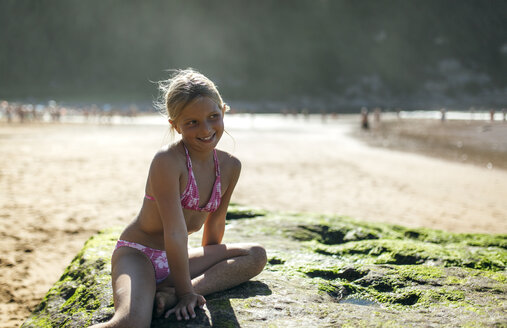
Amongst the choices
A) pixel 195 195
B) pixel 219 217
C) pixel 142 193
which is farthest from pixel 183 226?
pixel 142 193

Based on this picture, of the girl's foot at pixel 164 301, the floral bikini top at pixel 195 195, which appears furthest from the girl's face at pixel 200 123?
the girl's foot at pixel 164 301

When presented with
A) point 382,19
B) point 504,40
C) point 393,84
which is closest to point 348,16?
point 382,19

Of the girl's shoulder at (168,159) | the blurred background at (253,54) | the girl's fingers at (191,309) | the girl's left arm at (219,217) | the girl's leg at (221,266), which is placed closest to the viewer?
the girl's fingers at (191,309)

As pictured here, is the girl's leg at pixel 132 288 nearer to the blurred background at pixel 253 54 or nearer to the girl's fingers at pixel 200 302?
the girl's fingers at pixel 200 302

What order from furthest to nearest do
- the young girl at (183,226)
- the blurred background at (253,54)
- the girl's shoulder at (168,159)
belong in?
the blurred background at (253,54) → the girl's shoulder at (168,159) → the young girl at (183,226)

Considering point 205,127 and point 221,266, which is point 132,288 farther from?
point 205,127

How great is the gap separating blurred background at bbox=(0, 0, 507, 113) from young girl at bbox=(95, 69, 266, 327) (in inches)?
3671

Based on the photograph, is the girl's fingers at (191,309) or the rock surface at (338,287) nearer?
the girl's fingers at (191,309)

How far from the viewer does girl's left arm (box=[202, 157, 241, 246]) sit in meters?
2.86

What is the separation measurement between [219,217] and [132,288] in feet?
2.78

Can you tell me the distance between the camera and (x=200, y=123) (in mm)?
2498

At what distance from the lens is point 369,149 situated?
2069 centimetres

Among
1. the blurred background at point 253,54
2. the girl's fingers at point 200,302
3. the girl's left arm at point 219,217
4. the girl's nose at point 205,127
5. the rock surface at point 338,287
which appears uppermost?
the blurred background at point 253,54

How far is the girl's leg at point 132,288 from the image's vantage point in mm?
2057
